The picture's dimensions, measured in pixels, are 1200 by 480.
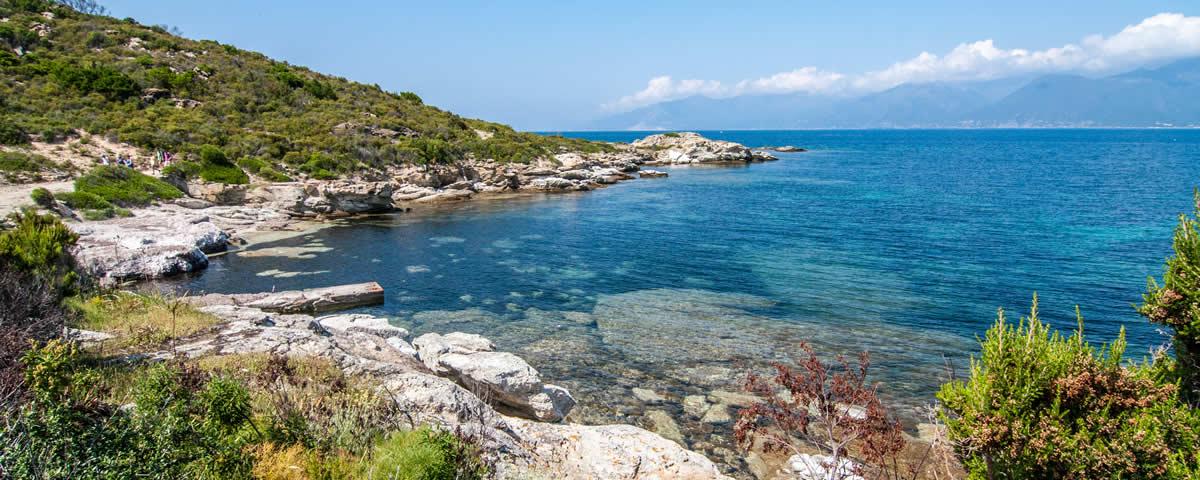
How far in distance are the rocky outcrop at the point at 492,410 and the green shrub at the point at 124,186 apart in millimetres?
28029

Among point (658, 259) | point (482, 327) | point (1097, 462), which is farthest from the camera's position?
point (658, 259)

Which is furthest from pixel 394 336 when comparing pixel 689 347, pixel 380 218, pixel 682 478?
pixel 380 218

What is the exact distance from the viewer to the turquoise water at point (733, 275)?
17203 millimetres

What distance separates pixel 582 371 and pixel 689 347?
12.3 ft

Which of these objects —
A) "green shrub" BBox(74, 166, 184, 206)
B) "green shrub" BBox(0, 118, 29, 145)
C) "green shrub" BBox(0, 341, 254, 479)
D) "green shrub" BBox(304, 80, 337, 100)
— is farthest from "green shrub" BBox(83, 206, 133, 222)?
"green shrub" BBox(304, 80, 337, 100)

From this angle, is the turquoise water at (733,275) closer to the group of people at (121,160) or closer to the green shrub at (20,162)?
the group of people at (121,160)

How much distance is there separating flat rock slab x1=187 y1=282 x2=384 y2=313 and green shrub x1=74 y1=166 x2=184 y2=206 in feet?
63.6

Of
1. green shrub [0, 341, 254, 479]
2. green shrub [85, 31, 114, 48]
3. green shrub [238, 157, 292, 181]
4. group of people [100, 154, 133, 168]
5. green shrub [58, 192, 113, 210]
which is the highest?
green shrub [85, 31, 114, 48]

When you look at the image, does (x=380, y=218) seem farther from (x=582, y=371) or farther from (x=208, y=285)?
(x=582, y=371)

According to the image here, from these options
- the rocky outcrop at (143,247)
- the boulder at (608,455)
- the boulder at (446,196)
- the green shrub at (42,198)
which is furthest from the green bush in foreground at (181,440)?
the boulder at (446,196)

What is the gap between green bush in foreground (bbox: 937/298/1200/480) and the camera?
685cm

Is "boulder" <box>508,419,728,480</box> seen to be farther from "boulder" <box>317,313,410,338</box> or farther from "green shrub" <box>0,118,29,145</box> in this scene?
"green shrub" <box>0,118,29,145</box>

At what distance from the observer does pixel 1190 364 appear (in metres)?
8.08

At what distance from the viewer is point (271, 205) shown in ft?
132
